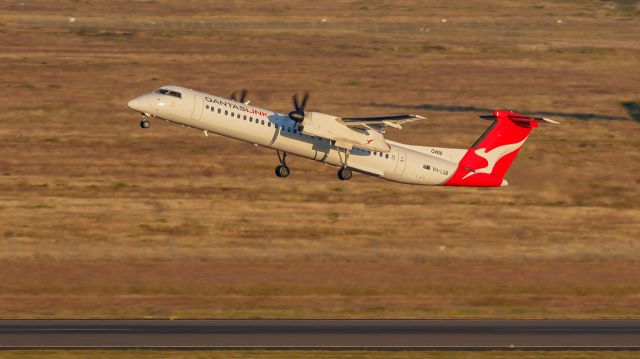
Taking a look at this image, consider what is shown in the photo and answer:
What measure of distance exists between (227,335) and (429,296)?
1427 centimetres

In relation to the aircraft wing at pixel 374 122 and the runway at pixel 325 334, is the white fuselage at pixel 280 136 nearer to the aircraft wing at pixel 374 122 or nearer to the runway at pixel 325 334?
the aircraft wing at pixel 374 122

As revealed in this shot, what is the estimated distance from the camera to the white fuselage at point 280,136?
55.0 metres

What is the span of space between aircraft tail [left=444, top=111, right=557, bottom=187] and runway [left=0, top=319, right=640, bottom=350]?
997 cm

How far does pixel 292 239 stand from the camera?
2805 inches

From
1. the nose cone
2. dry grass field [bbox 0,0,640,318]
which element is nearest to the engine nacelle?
the nose cone

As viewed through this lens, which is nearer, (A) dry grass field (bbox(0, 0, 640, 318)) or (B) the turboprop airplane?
(B) the turboprop airplane

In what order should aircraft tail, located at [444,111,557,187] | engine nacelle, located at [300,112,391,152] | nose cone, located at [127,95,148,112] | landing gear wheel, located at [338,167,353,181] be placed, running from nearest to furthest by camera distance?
nose cone, located at [127,95,148,112], engine nacelle, located at [300,112,391,152], landing gear wheel, located at [338,167,353,181], aircraft tail, located at [444,111,557,187]

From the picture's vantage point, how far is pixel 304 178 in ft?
266

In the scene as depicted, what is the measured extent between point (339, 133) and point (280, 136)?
310 cm

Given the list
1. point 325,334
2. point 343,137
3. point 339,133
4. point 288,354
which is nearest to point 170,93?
point 339,133

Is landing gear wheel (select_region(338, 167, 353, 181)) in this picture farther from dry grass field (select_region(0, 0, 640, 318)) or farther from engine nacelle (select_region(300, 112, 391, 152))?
dry grass field (select_region(0, 0, 640, 318))

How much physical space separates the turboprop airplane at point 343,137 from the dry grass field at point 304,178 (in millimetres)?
6048

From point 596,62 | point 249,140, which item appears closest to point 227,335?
point 249,140

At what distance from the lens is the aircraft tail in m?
62.4
